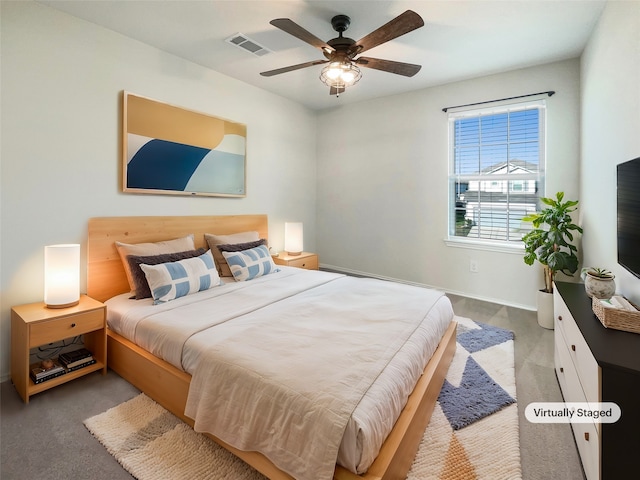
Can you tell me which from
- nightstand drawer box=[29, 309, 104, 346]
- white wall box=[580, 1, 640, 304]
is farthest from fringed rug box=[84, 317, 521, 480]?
white wall box=[580, 1, 640, 304]

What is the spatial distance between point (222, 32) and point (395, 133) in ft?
8.35

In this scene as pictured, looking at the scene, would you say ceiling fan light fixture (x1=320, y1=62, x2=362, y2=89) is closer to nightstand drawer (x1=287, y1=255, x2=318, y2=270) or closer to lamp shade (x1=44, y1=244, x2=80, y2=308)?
nightstand drawer (x1=287, y1=255, x2=318, y2=270)

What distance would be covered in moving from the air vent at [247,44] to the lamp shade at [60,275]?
2.20m

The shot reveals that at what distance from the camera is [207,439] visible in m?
1.61

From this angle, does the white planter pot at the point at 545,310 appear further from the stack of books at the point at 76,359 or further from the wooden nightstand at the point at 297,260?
the stack of books at the point at 76,359

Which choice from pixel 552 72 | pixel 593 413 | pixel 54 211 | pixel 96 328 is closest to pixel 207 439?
pixel 96 328

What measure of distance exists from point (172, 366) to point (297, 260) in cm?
230

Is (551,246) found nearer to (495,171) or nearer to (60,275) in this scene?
(495,171)

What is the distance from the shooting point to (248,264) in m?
3.02

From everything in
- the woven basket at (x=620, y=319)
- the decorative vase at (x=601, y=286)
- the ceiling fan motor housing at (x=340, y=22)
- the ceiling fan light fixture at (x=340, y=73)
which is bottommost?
the woven basket at (x=620, y=319)

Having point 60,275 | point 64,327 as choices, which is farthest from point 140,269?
point 64,327

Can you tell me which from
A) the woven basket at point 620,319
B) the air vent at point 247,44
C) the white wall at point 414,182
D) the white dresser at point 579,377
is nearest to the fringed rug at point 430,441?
the white dresser at point 579,377

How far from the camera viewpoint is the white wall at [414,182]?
3.31 metres

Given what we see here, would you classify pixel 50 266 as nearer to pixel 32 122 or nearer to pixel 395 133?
pixel 32 122
